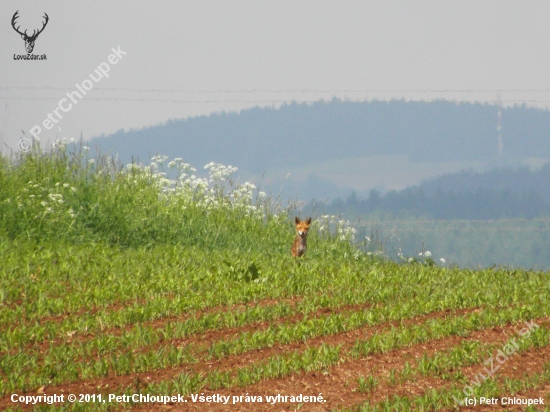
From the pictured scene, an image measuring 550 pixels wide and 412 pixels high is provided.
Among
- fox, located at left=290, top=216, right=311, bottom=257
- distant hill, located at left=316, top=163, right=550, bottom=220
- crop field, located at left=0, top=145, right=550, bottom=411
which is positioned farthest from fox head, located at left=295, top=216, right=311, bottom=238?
distant hill, located at left=316, top=163, right=550, bottom=220

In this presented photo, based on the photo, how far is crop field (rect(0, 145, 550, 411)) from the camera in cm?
707

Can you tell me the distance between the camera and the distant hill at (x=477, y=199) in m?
74.2

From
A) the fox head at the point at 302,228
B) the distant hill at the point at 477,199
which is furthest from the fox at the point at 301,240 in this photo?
the distant hill at the point at 477,199

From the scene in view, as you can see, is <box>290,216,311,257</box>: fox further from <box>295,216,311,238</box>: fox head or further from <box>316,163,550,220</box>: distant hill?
<box>316,163,550,220</box>: distant hill

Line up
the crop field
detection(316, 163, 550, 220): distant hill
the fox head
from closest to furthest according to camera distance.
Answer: the crop field
the fox head
detection(316, 163, 550, 220): distant hill

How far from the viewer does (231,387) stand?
7082 millimetres

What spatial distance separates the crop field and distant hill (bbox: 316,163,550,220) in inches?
2120

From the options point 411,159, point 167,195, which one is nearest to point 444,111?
point 411,159

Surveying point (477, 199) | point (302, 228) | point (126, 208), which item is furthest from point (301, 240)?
point (477, 199)

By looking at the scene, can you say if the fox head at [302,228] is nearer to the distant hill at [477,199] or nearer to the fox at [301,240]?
the fox at [301,240]

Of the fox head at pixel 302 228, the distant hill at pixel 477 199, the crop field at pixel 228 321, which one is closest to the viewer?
the crop field at pixel 228 321

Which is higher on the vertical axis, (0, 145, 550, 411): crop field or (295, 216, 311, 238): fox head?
(295, 216, 311, 238): fox head

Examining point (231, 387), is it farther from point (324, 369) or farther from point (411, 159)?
point (411, 159)

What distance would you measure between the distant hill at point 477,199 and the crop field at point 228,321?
5384 centimetres
